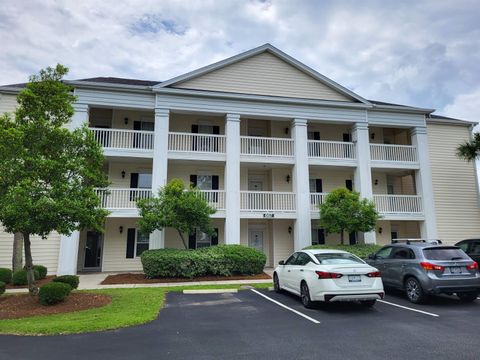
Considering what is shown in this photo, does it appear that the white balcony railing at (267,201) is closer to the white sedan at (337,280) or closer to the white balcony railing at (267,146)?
the white balcony railing at (267,146)

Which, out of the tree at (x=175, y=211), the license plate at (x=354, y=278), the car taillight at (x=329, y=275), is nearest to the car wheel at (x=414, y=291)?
the license plate at (x=354, y=278)

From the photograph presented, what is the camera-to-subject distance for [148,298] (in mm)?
9766

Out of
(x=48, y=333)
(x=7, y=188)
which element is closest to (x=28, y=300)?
(x=7, y=188)

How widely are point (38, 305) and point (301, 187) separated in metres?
12.9

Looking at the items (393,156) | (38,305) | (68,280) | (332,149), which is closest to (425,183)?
(393,156)

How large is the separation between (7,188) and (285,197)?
1260 cm

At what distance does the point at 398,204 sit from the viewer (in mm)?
19188

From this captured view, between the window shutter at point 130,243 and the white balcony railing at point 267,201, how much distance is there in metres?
5.93

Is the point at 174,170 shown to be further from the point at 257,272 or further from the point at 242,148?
the point at 257,272

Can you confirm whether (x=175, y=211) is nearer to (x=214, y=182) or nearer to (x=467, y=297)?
(x=214, y=182)

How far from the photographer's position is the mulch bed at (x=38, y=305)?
27.1 feet

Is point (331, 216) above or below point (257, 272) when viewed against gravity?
above

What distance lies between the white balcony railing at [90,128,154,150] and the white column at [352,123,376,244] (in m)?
11.3

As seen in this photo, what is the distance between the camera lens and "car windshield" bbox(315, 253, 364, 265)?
8.52 m
